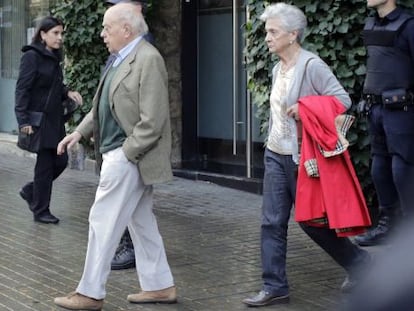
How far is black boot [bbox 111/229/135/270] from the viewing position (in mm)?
7180

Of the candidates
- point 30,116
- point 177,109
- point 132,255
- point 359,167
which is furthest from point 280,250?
point 177,109

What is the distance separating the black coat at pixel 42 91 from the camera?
8.63 metres

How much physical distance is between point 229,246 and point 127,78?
2.42 m

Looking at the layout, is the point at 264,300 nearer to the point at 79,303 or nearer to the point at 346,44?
the point at 79,303

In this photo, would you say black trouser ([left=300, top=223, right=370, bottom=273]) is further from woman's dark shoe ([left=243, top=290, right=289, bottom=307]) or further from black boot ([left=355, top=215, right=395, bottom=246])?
black boot ([left=355, top=215, right=395, bottom=246])

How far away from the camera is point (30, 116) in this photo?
28.6ft

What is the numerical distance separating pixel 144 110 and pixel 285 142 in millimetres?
899

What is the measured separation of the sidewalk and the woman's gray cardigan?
112 cm

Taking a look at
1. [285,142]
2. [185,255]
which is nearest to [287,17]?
[285,142]

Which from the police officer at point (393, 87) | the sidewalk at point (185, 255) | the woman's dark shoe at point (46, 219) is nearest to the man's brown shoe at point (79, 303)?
the sidewalk at point (185, 255)

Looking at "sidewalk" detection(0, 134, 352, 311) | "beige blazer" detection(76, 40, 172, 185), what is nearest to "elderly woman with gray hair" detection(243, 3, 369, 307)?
"sidewalk" detection(0, 134, 352, 311)

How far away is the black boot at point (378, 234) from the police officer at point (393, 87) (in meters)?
0.11

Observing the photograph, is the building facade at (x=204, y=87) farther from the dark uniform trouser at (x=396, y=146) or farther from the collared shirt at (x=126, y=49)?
the collared shirt at (x=126, y=49)

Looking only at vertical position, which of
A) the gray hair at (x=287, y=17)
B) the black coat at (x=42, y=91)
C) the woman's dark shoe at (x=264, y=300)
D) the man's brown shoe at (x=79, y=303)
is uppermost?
the gray hair at (x=287, y=17)
